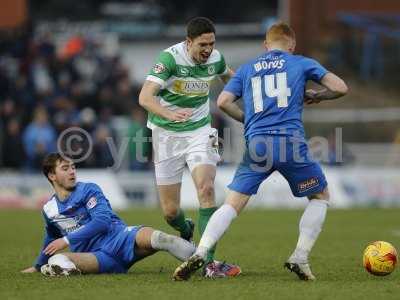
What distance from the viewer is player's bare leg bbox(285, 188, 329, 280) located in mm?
9156

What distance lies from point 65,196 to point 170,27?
20.0 metres

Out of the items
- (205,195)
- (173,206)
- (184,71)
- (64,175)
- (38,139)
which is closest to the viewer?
(64,175)

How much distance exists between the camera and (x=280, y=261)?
11422mm

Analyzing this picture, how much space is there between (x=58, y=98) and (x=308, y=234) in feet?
48.7

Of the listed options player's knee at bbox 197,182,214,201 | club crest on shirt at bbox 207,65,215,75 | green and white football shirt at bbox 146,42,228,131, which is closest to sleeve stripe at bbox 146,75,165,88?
green and white football shirt at bbox 146,42,228,131

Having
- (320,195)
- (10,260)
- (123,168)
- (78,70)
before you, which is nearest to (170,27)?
(78,70)

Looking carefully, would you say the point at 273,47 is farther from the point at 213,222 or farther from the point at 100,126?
the point at 100,126

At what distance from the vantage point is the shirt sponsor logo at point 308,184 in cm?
927

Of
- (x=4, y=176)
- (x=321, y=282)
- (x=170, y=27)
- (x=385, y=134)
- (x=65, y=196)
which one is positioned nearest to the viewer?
(x=321, y=282)

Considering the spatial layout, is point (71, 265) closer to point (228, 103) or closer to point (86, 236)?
point (86, 236)

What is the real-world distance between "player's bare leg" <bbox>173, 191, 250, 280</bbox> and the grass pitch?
0.41 feet

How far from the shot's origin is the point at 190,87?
10484 mm

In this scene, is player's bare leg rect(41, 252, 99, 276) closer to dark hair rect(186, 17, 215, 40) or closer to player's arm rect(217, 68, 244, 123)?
player's arm rect(217, 68, 244, 123)

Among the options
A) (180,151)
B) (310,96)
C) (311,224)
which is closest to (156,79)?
(180,151)
